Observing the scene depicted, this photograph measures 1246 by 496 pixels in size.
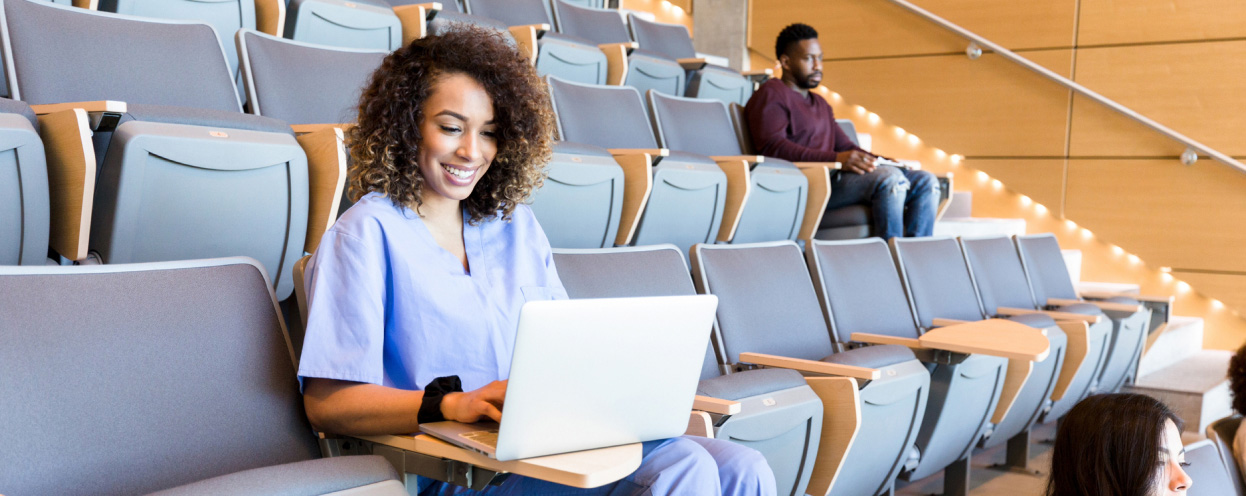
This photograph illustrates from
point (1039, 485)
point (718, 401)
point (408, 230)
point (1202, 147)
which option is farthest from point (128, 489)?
point (1202, 147)

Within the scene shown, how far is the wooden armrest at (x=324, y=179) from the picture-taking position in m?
0.73

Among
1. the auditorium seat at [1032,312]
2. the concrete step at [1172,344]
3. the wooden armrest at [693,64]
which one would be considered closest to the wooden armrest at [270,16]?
the wooden armrest at [693,64]

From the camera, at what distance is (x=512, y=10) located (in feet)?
5.27

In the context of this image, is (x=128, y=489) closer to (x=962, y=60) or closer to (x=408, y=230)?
(x=408, y=230)

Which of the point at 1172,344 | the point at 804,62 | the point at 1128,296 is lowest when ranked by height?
the point at 1172,344

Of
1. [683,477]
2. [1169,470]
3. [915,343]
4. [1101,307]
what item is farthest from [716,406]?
[1101,307]

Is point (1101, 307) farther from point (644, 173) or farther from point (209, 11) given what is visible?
point (209, 11)

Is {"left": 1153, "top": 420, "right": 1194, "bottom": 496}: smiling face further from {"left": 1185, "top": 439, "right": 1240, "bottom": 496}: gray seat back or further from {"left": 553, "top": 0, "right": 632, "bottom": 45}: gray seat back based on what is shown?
{"left": 553, "top": 0, "right": 632, "bottom": 45}: gray seat back

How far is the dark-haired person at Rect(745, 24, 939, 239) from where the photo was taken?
143 centimetres

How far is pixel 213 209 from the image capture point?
0.66 m

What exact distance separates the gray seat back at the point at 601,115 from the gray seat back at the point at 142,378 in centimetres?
67

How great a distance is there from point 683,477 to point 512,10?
1269 mm

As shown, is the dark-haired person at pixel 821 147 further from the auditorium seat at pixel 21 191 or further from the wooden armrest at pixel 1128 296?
the auditorium seat at pixel 21 191

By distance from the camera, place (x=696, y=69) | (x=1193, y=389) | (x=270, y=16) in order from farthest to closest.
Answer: (x=696, y=69), (x=1193, y=389), (x=270, y=16)
